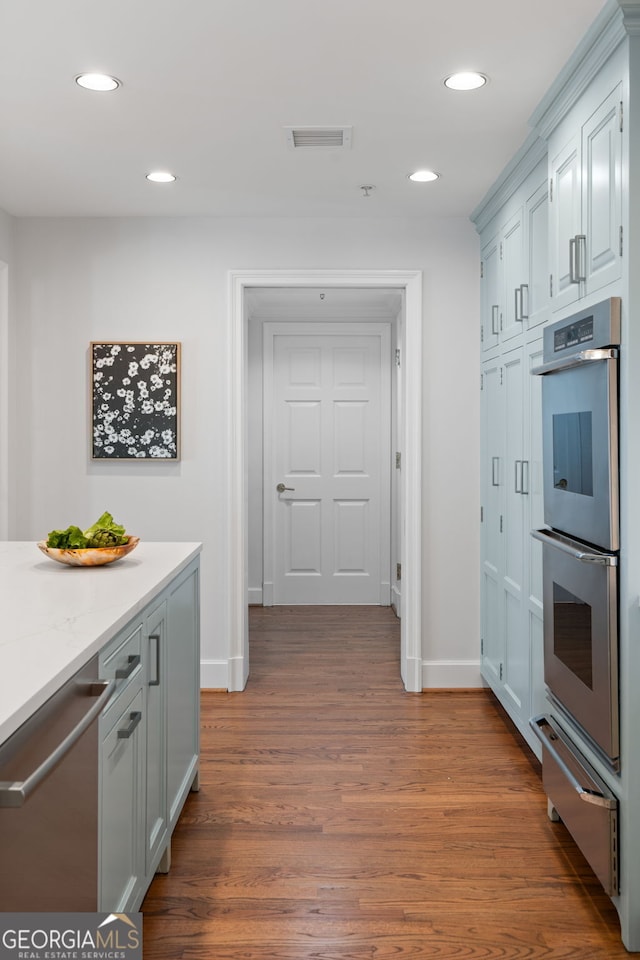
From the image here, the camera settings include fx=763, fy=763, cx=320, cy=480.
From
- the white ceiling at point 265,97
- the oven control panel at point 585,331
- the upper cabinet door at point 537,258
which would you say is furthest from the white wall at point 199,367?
the oven control panel at point 585,331

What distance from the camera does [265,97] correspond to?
265cm

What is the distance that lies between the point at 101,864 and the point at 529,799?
1.80 meters

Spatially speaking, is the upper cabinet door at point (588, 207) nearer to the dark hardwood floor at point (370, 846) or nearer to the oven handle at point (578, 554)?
the oven handle at point (578, 554)

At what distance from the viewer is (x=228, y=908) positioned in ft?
7.05

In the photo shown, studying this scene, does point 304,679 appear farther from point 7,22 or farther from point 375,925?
point 7,22

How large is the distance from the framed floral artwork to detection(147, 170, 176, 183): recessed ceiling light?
88cm

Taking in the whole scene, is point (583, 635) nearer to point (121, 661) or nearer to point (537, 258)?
point (121, 661)

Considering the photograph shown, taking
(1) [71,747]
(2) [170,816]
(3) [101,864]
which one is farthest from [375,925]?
(1) [71,747]

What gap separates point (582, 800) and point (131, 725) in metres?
1.27

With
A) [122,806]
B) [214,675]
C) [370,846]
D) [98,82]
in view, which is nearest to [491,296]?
[98,82]

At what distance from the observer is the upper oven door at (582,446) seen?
6.57 feet

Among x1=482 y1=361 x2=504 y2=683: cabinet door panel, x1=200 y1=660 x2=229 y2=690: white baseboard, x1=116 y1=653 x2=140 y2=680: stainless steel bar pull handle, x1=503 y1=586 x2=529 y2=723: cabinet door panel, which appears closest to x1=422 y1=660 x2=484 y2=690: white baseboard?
x1=482 y1=361 x2=504 y2=683: cabinet door panel

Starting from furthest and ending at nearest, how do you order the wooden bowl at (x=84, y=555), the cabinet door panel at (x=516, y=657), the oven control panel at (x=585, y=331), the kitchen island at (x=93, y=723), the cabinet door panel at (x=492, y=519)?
the cabinet door panel at (x=492, y=519) < the cabinet door panel at (x=516, y=657) < the wooden bowl at (x=84, y=555) < the oven control panel at (x=585, y=331) < the kitchen island at (x=93, y=723)

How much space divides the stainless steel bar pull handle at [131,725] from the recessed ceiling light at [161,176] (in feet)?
8.06
